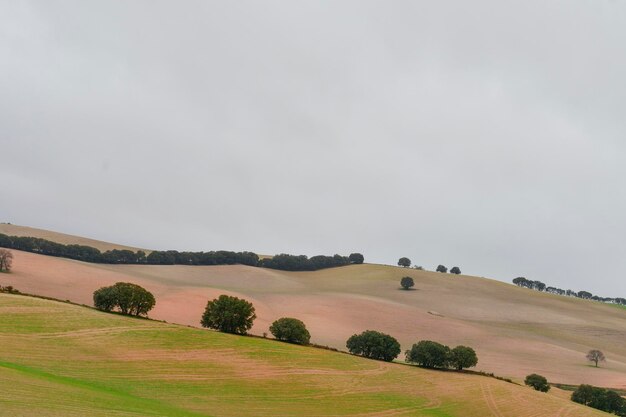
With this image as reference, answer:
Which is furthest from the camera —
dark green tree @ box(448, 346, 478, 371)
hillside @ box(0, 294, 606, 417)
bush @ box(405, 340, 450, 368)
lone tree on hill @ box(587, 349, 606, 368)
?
lone tree on hill @ box(587, 349, 606, 368)

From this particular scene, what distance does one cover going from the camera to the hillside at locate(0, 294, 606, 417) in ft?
147

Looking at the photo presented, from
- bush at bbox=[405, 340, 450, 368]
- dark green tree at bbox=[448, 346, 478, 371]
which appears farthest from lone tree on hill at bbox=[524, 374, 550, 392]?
bush at bbox=[405, 340, 450, 368]

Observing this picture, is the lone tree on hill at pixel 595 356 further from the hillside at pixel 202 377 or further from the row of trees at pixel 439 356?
the hillside at pixel 202 377

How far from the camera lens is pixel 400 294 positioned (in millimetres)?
175500

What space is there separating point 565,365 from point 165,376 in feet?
283

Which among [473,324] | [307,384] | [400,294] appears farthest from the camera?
[400,294]

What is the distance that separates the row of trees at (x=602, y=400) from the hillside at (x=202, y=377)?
10.5 meters

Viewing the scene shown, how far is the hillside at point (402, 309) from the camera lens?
10725 cm

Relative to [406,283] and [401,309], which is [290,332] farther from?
[406,283]

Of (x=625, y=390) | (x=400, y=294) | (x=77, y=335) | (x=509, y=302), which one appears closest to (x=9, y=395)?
(x=77, y=335)

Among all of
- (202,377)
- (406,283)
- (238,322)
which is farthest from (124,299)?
(406,283)

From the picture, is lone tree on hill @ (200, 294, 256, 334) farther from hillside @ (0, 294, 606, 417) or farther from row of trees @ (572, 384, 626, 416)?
row of trees @ (572, 384, 626, 416)

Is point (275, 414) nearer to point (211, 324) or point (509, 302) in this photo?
point (211, 324)

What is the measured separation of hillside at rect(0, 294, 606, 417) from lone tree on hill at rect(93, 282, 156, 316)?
16.8 feet
